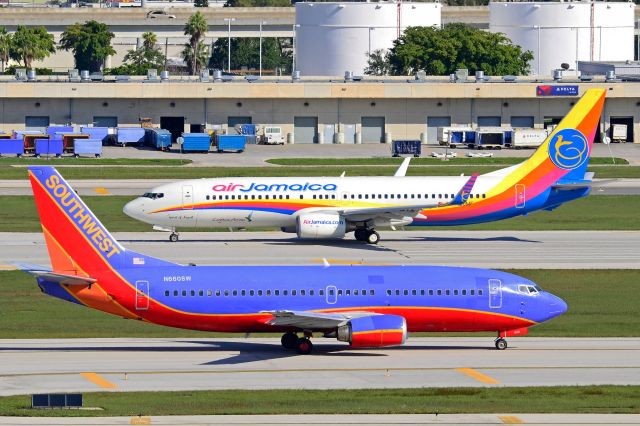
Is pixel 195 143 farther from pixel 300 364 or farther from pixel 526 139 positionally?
pixel 300 364

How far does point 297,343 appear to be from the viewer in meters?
45.1

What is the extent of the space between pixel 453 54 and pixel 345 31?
20714mm

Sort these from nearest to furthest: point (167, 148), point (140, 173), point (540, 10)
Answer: point (140, 173), point (167, 148), point (540, 10)

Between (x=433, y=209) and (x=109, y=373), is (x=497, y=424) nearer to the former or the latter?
(x=109, y=373)

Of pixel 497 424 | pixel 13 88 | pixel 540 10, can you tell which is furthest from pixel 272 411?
pixel 540 10

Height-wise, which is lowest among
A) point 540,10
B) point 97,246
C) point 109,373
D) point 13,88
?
point 109,373

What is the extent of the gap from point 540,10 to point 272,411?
163524mm

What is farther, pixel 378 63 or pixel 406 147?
pixel 378 63

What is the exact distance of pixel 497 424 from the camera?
34.7 m

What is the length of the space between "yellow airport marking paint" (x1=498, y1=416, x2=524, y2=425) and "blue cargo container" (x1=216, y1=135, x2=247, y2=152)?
101580mm

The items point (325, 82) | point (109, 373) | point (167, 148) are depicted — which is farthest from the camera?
point (325, 82)

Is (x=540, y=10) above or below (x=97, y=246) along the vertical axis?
above

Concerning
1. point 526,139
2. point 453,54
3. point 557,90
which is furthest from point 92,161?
point 453,54

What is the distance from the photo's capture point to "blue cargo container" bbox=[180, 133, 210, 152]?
134 m
